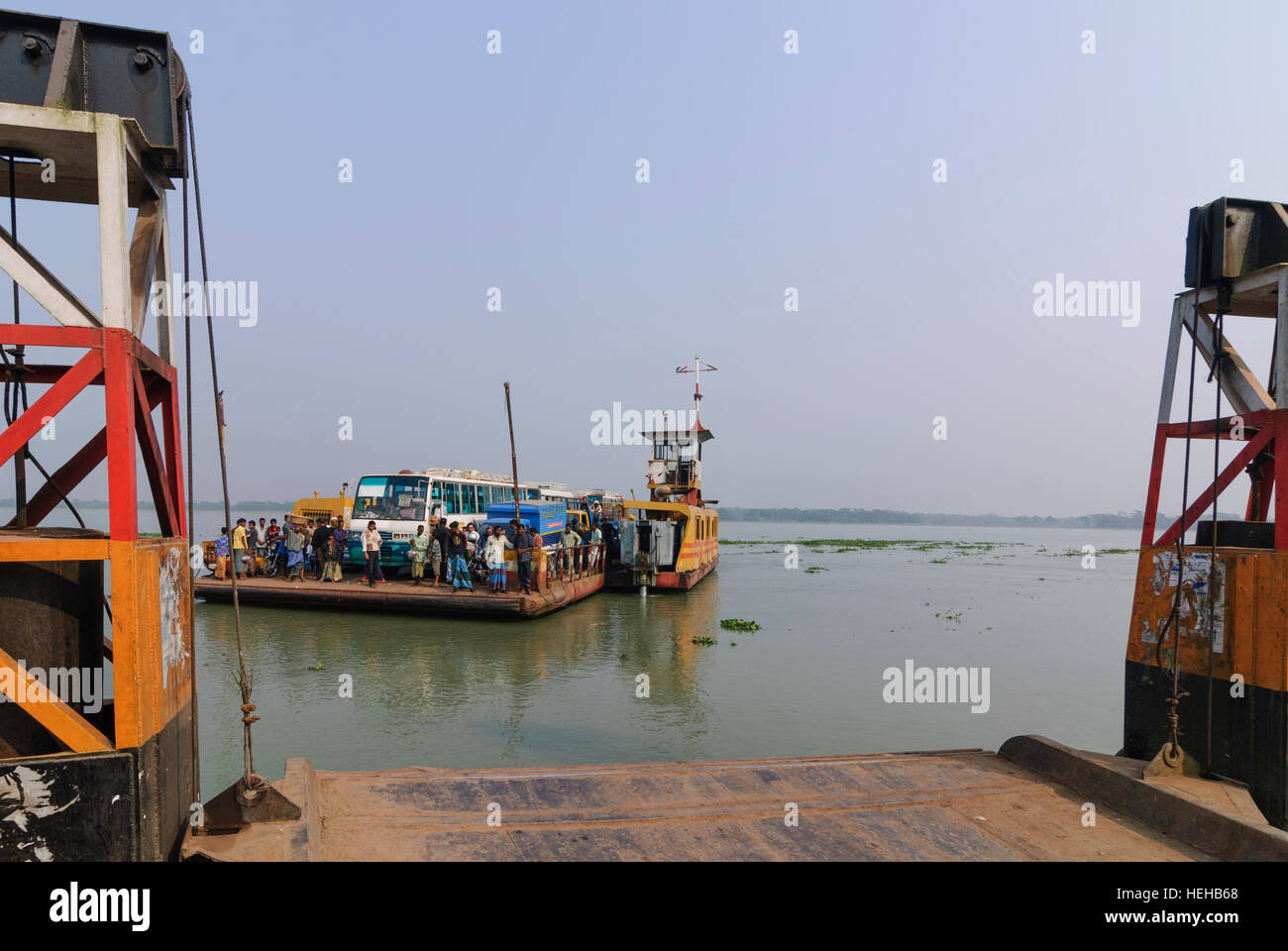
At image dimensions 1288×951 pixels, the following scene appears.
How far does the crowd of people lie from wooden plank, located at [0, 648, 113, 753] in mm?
14594

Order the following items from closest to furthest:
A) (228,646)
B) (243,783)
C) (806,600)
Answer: (243,783) → (228,646) → (806,600)

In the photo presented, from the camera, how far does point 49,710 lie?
3.08 meters

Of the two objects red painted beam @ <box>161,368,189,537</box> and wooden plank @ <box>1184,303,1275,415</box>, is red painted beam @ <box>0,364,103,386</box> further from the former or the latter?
wooden plank @ <box>1184,303,1275,415</box>

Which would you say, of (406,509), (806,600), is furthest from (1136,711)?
(806,600)

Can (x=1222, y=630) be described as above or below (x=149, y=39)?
below

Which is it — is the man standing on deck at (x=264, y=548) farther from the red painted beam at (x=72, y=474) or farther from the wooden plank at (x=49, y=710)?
the wooden plank at (x=49, y=710)

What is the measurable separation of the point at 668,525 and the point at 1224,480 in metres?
19.4

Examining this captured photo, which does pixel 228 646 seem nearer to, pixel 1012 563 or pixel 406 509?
pixel 406 509

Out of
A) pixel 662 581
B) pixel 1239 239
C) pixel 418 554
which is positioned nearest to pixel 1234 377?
pixel 1239 239

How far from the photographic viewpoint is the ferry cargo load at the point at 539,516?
19.4 meters

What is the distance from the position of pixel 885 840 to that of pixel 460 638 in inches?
485
